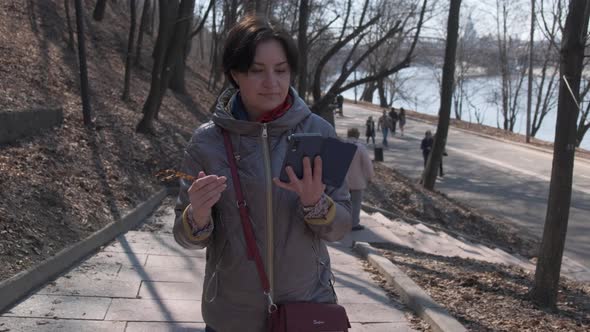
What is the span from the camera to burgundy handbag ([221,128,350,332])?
91.8 inches

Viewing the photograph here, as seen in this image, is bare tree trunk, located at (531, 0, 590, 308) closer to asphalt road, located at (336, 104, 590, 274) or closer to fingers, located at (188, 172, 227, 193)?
fingers, located at (188, 172, 227, 193)

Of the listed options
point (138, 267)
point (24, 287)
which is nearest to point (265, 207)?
point (24, 287)

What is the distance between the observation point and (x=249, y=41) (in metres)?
2.45

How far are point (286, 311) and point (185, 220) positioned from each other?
0.47 m

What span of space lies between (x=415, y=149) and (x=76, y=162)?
24.9 meters

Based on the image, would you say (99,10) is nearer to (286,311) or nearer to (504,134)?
(286,311)

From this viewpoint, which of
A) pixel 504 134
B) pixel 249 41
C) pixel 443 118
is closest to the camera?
pixel 249 41

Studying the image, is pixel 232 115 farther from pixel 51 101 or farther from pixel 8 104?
pixel 51 101

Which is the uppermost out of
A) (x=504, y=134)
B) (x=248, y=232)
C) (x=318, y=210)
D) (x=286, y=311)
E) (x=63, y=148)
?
(x=318, y=210)

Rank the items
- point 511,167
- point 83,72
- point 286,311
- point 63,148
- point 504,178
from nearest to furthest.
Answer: point 286,311, point 63,148, point 83,72, point 504,178, point 511,167

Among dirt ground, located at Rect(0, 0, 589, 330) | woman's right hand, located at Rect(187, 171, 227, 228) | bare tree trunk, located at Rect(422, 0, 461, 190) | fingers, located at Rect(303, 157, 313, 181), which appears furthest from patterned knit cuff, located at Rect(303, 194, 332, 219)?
bare tree trunk, located at Rect(422, 0, 461, 190)

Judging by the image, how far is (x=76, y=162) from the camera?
9.30m

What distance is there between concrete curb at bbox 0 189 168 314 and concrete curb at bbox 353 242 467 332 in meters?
2.94

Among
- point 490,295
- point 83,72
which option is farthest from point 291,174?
point 83,72
